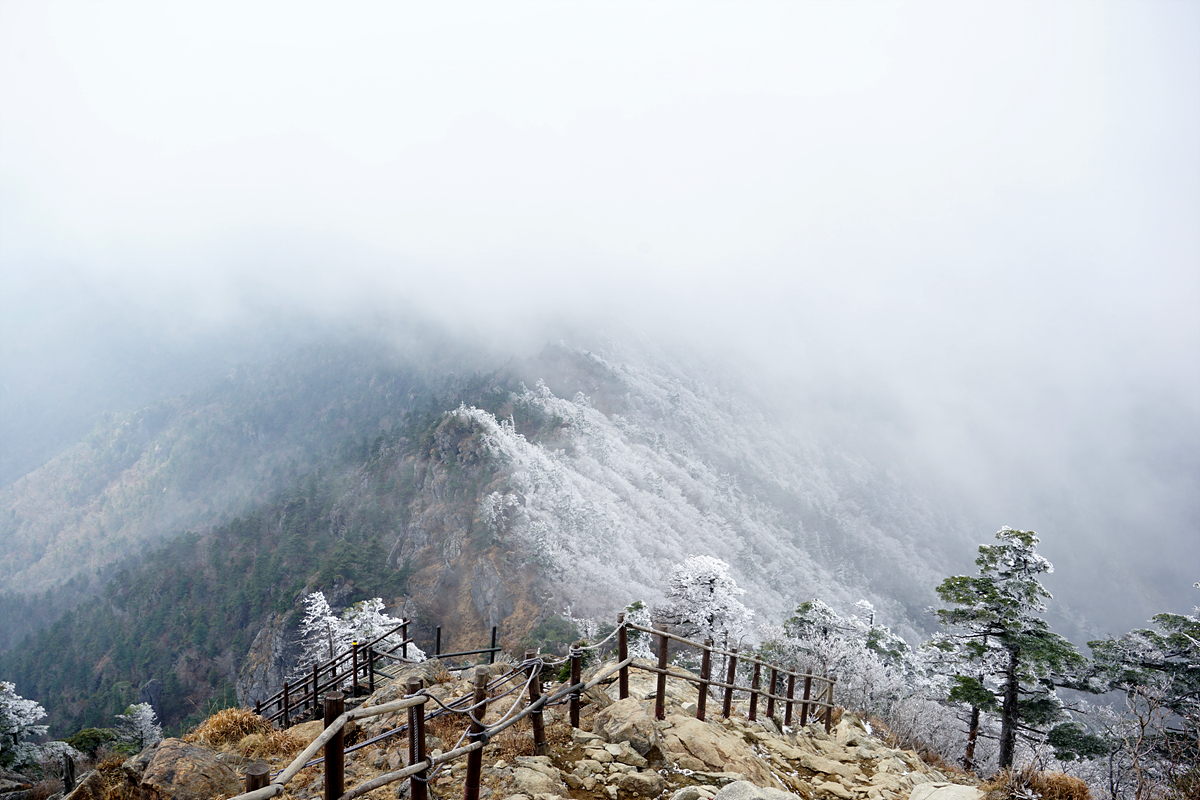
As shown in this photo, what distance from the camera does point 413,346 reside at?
184250 mm

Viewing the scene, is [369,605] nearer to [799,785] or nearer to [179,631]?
[799,785]

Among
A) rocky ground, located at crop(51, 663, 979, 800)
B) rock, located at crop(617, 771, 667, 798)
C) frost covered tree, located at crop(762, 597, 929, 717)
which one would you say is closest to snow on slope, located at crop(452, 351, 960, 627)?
frost covered tree, located at crop(762, 597, 929, 717)

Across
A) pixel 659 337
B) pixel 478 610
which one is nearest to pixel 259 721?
pixel 478 610

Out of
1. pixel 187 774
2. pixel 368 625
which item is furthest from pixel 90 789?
pixel 368 625

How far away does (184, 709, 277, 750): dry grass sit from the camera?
31.2 ft

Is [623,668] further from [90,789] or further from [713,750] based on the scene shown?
[90,789]

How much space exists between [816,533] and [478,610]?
70.2 m

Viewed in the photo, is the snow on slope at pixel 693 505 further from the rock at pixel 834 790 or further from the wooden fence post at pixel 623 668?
the rock at pixel 834 790

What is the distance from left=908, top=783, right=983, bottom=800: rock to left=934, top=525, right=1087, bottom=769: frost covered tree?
16092 mm

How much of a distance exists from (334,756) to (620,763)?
13.5 feet

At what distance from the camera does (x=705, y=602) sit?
33.1 metres

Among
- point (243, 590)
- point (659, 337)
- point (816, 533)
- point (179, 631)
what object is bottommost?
point (179, 631)

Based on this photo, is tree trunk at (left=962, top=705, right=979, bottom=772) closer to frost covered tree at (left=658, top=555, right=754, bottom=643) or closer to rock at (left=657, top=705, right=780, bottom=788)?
frost covered tree at (left=658, top=555, right=754, bottom=643)

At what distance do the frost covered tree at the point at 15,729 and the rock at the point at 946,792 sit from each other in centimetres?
3855
